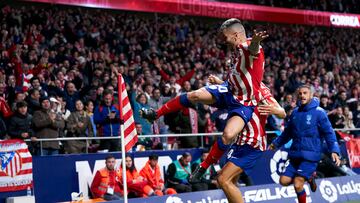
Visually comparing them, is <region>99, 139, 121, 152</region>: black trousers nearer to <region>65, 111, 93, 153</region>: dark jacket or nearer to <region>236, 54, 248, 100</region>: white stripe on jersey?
<region>65, 111, 93, 153</region>: dark jacket

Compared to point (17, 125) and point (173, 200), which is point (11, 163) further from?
point (173, 200)

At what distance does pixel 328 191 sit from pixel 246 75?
754 centimetres

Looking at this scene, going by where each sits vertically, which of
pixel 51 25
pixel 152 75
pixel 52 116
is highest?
pixel 51 25

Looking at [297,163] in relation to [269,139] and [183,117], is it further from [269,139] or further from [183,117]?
[269,139]

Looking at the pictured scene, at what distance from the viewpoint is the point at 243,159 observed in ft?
29.5

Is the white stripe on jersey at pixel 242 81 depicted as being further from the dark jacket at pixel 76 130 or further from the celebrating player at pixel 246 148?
the dark jacket at pixel 76 130

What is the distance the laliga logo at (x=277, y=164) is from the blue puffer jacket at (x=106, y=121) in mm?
4605

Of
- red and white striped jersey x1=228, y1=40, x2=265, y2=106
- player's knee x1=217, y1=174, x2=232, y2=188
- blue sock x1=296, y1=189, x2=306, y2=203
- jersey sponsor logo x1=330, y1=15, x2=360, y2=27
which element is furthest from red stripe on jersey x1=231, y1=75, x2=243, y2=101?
jersey sponsor logo x1=330, y1=15, x2=360, y2=27

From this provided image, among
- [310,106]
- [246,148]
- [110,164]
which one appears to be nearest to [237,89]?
[246,148]

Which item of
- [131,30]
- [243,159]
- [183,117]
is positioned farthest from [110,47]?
[243,159]

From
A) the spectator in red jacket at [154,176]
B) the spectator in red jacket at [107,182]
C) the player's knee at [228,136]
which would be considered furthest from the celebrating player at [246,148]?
the spectator in red jacket at [154,176]

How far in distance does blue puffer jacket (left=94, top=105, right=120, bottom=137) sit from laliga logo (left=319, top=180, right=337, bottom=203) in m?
4.65

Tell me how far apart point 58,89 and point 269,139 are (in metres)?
5.91

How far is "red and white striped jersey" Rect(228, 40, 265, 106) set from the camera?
339 inches
